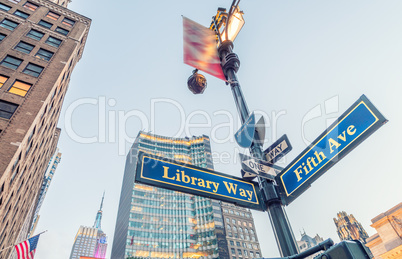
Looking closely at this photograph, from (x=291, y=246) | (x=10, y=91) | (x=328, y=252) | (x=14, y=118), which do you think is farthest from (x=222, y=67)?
(x=10, y=91)

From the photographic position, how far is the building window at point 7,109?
21.3m

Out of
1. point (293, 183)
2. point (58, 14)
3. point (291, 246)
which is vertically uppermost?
point (58, 14)

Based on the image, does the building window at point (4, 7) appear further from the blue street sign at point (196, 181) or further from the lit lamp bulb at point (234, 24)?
the blue street sign at point (196, 181)

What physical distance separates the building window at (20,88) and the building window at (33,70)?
203 cm

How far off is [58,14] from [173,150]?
80907mm

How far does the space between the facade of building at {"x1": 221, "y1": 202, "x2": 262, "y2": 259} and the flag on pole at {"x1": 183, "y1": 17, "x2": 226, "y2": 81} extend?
89.3 metres

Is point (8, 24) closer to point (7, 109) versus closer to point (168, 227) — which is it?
point (7, 109)

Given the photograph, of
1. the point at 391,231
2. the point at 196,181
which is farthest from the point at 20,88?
the point at 391,231

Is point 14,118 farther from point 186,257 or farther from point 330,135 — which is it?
point 186,257

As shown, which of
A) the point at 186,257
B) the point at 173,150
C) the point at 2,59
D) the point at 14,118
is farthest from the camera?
the point at 173,150

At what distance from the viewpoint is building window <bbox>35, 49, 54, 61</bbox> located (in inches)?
1136

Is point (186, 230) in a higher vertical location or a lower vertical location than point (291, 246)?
higher

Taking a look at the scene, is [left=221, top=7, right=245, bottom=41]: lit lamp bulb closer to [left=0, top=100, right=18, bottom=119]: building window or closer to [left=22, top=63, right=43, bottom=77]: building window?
[left=0, top=100, right=18, bottom=119]: building window

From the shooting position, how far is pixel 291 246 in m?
3.24
